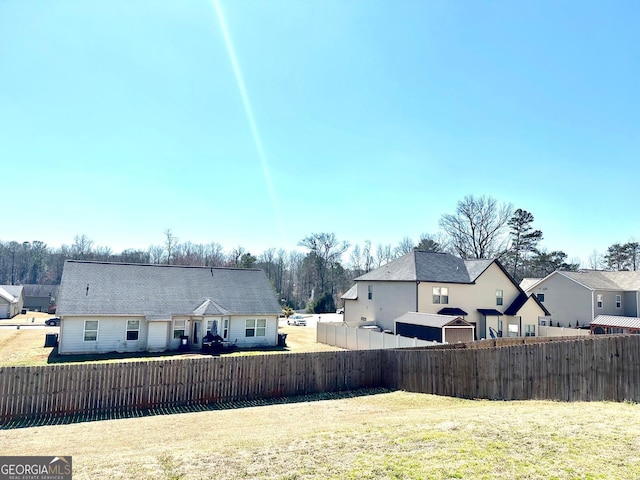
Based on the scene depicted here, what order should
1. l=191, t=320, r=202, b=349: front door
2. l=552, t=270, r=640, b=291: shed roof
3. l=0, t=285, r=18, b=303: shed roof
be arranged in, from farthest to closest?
l=0, t=285, r=18, b=303: shed roof < l=552, t=270, r=640, b=291: shed roof < l=191, t=320, r=202, b=349: front door

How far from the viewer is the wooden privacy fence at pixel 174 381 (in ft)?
38.4

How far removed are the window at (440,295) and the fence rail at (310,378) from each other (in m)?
17.3

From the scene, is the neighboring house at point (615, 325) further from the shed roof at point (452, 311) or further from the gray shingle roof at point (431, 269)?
the shed roof at point (452, 311)

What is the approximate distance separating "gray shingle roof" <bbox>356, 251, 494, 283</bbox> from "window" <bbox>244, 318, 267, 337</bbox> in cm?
1069

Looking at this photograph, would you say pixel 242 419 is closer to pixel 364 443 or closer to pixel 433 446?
pixel 364 443

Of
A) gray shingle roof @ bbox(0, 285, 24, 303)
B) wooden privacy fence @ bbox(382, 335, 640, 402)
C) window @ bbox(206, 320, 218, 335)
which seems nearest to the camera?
wooden privacy fence @ bbox(382, 335, 640, 402)

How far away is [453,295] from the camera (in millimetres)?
32781

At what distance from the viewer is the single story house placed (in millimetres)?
26884

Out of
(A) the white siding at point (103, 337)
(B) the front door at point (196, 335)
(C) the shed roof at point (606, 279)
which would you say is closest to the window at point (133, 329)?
(A) the white siding at point (103, 337)

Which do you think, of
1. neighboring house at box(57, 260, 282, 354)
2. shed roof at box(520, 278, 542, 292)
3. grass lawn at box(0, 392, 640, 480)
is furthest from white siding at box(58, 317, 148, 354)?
shed roof at box(520, 278, 542, 292)

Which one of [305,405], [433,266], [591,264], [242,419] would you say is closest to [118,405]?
[242,419]

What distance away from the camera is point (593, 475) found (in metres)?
5.66

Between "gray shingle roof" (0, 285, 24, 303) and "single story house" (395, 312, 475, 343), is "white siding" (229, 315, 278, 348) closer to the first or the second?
"single story house" (395, 312, 475, 343)

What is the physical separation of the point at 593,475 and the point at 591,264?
4210 inches
